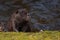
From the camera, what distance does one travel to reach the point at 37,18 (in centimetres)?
1028

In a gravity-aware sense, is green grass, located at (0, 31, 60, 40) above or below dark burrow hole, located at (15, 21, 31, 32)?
above

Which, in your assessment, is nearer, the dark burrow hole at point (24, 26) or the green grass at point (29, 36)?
the green grass at point (29, 36)

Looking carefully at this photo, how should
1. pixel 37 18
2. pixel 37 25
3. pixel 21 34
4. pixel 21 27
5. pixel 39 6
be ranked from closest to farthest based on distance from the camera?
pixel 21 34 < pixel 21 27 < pixel 37 25 < pixel 37 18 < pixel 39 6

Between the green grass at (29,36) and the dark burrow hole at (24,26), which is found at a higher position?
the green grass at (29,36)

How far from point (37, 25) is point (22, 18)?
1730 mm

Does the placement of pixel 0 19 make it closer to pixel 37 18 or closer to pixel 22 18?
pixel 37 18

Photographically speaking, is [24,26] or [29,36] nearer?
[29,36]

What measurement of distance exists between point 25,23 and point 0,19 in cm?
276

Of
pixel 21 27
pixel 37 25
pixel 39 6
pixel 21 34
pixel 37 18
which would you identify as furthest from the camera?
pixel 39 6

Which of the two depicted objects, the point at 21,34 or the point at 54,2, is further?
the point at 54,2

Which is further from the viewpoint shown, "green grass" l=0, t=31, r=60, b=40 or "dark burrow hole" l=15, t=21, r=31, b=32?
"dark burrow hole" l=15, t=21, r=31, b=32

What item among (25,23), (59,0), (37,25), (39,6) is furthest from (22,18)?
(59,0)

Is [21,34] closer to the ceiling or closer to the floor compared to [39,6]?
closer to the ceiling

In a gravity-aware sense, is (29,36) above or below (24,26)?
above
